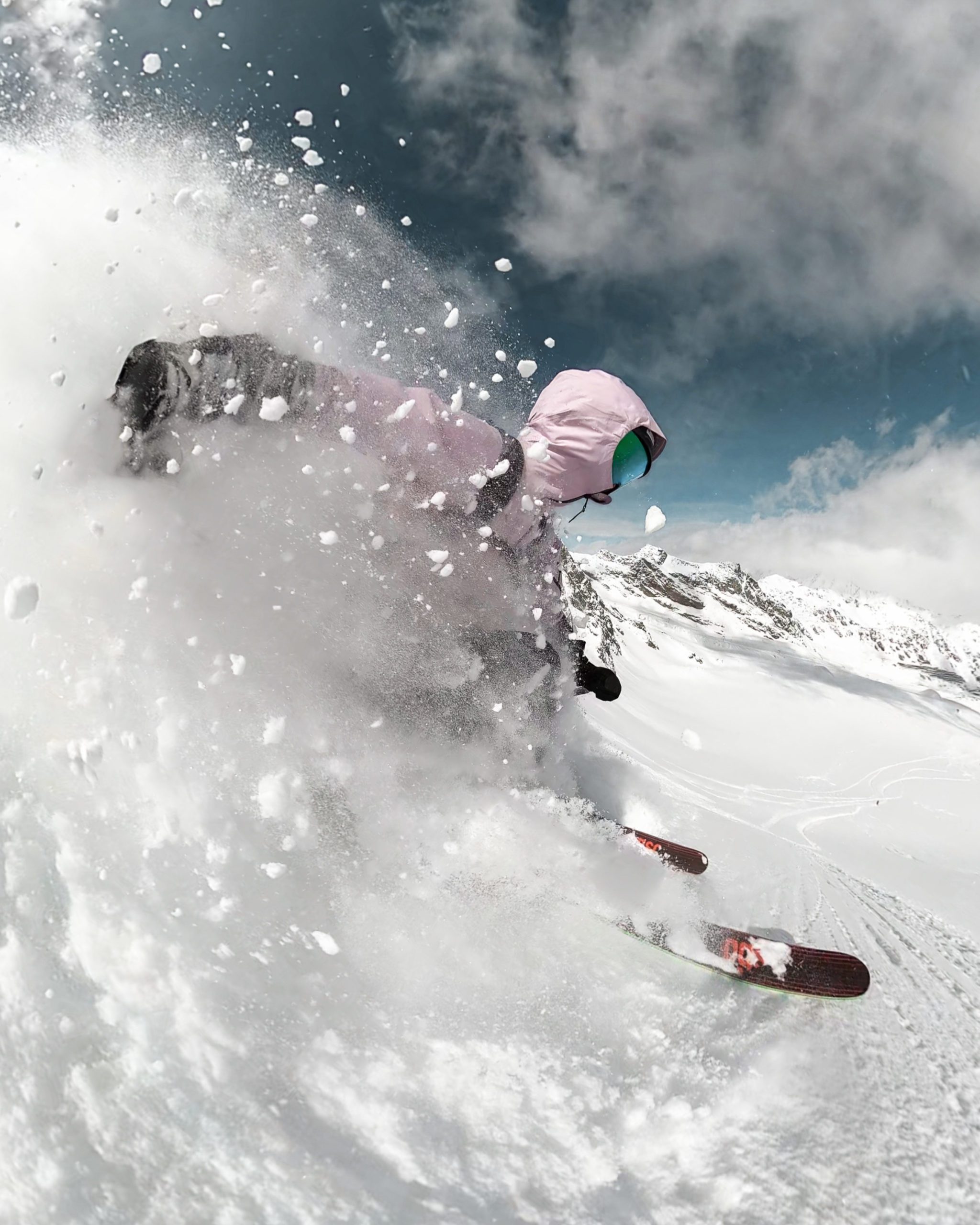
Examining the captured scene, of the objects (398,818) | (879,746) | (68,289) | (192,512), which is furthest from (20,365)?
(879,746)

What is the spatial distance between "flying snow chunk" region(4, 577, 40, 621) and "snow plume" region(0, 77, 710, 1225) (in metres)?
0.01

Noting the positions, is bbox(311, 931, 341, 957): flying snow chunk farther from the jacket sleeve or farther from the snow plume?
the jacket sleeve

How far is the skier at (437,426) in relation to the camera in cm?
297

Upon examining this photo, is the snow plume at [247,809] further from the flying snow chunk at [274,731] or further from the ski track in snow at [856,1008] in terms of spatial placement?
the ski track in snow at [856,1008]

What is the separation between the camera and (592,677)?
4879 millimetres

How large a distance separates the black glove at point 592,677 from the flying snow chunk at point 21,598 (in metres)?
3.38

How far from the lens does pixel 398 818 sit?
3508 mm

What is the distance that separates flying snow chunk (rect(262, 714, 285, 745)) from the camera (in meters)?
3.31

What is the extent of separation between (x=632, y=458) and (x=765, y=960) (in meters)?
2.91

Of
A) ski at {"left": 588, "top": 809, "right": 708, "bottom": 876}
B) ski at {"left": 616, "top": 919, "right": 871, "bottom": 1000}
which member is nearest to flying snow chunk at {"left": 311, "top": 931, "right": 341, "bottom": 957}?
ski at {"left": 616, "top": 919, "right": 871, "bottom": 1000}

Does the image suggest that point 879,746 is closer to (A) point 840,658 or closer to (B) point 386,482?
(B) point 386,482

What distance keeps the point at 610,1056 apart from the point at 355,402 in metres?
3.32

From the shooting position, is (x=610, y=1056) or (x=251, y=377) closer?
(x=610, y=1056)

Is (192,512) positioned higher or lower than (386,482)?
lower
